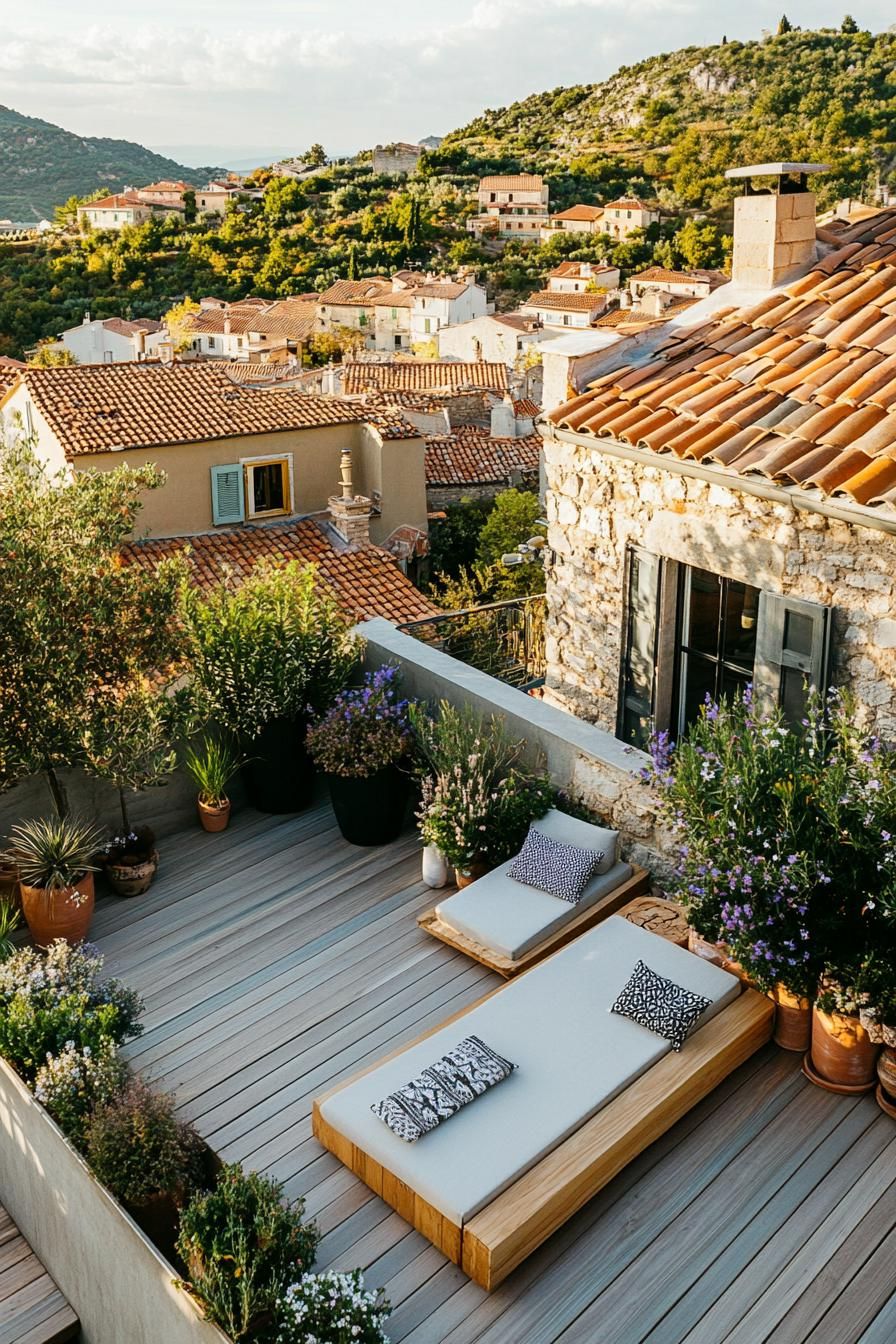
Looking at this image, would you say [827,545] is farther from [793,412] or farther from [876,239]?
[876,239]

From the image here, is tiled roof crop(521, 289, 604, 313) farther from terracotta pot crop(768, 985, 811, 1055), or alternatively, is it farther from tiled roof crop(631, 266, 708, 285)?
terracotta pot crop(768, 985, 811, 1055)

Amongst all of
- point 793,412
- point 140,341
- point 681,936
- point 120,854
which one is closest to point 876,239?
point 793,412

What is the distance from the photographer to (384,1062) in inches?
171

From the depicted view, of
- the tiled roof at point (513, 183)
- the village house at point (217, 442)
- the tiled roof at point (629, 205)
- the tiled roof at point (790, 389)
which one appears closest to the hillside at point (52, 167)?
the tiled roof at point (513, 183)

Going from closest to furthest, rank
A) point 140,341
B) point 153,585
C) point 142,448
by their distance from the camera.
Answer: point 153,585 < point 142,448 < point 140,341

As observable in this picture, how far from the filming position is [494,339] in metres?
63.6

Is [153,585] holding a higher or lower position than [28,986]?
higher

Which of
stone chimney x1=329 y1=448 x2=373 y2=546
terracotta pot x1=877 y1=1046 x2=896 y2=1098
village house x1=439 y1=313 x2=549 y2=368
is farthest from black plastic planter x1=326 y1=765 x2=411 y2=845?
village house x1=439 y1=313 x2=549 y2=368

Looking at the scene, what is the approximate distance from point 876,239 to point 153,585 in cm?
557

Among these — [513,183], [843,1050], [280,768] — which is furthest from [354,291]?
[843,1050]

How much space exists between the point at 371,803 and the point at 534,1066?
2391mm

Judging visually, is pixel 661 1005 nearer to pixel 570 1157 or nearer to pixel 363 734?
pixel 570 1157

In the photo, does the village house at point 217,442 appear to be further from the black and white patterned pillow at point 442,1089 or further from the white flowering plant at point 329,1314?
the white flowering plant at point 329,1314

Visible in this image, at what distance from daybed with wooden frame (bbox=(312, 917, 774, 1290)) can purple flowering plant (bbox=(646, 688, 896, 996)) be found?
381mm
